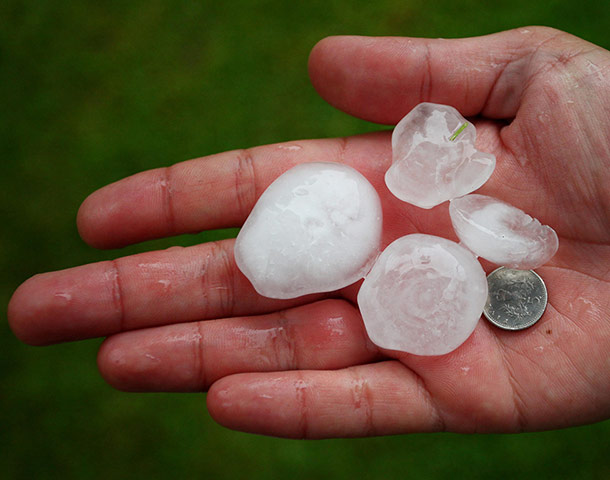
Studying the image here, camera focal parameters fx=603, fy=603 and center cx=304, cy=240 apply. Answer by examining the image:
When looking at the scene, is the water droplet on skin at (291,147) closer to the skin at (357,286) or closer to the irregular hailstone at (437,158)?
the skin at (357,286)

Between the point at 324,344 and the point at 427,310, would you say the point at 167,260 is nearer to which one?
the point at 324,344

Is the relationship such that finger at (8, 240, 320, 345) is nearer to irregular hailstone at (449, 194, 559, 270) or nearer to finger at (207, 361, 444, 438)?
finger at (207, 361, 444, 438)

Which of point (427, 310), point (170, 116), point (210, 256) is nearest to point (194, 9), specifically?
point (170, 116)

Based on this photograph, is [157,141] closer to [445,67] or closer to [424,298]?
[445,67]

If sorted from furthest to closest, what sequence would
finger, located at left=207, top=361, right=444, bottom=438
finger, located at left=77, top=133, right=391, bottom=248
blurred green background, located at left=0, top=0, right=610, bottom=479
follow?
blurred green background, located at left=0, top=0, right=610, bottom=479
finger, located at left=77, top=133, right=391, bottom=248
finger, located at left=207, top=361, right=444, bottom=438

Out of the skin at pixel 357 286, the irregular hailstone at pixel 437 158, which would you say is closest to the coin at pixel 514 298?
the skin at pixel 357 286

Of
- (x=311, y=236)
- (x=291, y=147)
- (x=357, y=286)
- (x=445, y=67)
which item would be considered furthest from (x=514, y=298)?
(x=291, y=147)

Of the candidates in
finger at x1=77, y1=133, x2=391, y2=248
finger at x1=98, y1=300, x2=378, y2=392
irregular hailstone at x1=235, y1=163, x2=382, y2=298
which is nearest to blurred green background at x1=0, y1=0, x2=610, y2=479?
finger at x1=77, y1=133, x2=391, y2=248
